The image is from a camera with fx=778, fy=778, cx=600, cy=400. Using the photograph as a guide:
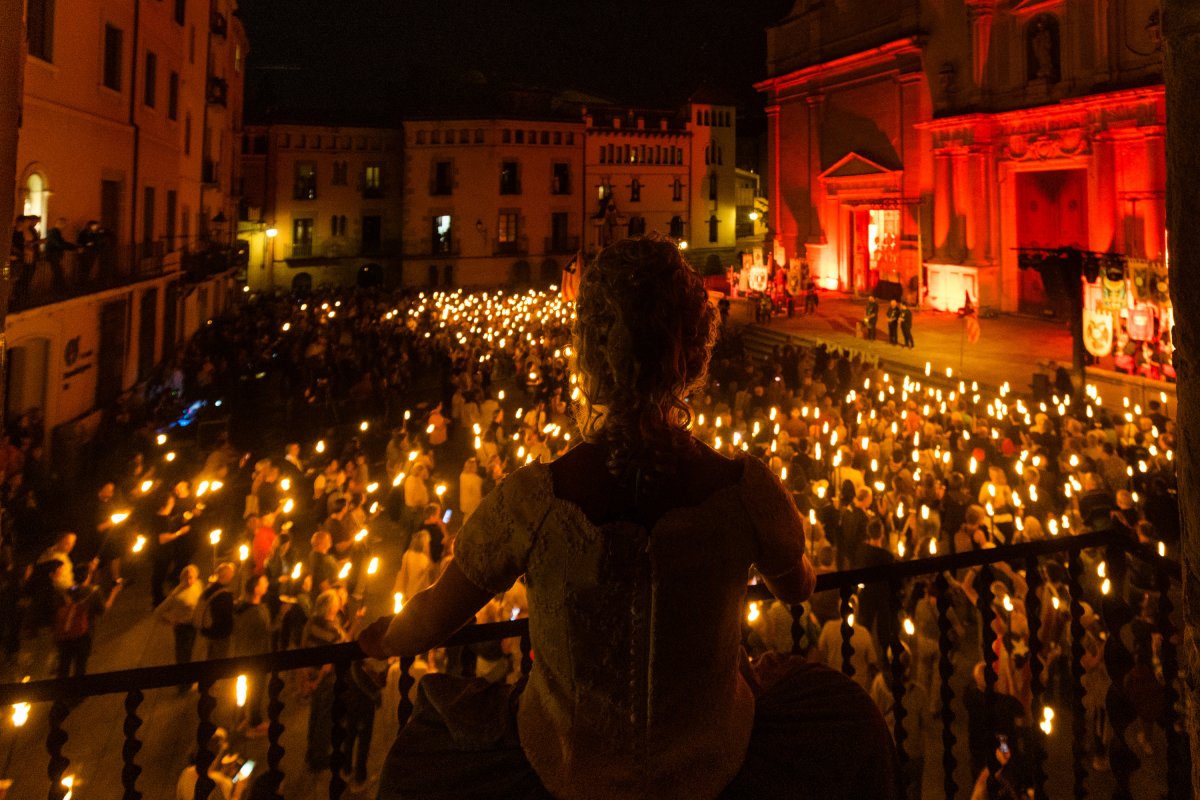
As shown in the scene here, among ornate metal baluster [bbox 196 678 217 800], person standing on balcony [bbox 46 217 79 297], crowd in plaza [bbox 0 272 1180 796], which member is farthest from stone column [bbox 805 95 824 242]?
ornate metal baluster [bbox 196 678 217 800]

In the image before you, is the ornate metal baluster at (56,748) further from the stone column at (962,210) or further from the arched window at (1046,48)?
the arched window at (1046,48)

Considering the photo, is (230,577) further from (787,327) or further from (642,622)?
(787,327)

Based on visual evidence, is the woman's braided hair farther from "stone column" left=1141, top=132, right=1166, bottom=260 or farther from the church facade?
"stone column" left=1141, top=132, right=1166, bottom=260

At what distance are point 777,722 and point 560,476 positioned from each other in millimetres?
952

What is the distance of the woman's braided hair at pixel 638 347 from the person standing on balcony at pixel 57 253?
15820mm

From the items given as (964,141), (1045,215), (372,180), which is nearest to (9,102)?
(964,141)

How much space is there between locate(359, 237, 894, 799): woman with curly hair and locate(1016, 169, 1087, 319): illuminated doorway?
108 ft

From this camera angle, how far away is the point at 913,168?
33906 mm

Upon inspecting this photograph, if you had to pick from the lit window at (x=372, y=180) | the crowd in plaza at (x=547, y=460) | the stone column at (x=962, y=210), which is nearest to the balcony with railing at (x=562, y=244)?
the lit window at (x=372, y=180)

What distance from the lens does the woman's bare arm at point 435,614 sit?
1921mm

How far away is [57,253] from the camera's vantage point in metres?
14.3

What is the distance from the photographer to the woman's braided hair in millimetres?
1824

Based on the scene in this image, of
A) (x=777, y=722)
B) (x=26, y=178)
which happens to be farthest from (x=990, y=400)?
(x=26, y=178)

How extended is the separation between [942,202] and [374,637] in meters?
34.6
